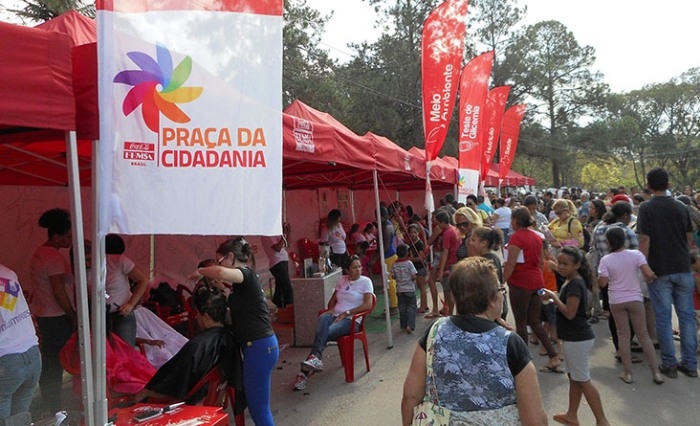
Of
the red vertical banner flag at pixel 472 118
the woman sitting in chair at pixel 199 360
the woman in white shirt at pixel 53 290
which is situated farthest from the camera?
the red vertical banner flag at pixel 472 118

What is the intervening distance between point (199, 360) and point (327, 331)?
77.7 inches

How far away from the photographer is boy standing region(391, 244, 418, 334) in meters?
7.07

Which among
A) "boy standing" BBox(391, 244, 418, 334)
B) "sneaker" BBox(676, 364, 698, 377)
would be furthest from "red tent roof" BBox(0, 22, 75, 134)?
"sneaker" BBox(676, 364, 698, 377)

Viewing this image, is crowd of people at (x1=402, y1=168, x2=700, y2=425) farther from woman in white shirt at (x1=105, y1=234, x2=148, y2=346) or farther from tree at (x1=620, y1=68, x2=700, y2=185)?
tree at (x1=620, y1=68, x2=700, y2=185)

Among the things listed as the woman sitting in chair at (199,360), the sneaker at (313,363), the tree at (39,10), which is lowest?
the sneaker at (313,363)

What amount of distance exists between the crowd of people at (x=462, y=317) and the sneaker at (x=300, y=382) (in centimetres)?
2

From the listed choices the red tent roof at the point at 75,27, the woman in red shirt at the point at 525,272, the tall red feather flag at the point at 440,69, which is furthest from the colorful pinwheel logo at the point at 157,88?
the tall red feather flag at the point at 440,69

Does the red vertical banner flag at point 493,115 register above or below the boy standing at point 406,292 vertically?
above

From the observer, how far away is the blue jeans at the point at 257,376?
3.49 metres

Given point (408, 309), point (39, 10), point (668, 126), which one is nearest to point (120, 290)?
point (408, 309)

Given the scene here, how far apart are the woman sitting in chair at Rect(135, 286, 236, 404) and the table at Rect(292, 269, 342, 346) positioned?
2827mm

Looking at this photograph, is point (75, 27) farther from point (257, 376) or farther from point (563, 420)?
point (563, 420)

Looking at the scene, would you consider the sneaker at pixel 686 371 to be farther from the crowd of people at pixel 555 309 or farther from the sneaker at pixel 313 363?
the sneaker at pixel 313 363

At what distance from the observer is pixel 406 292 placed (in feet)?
23.1
